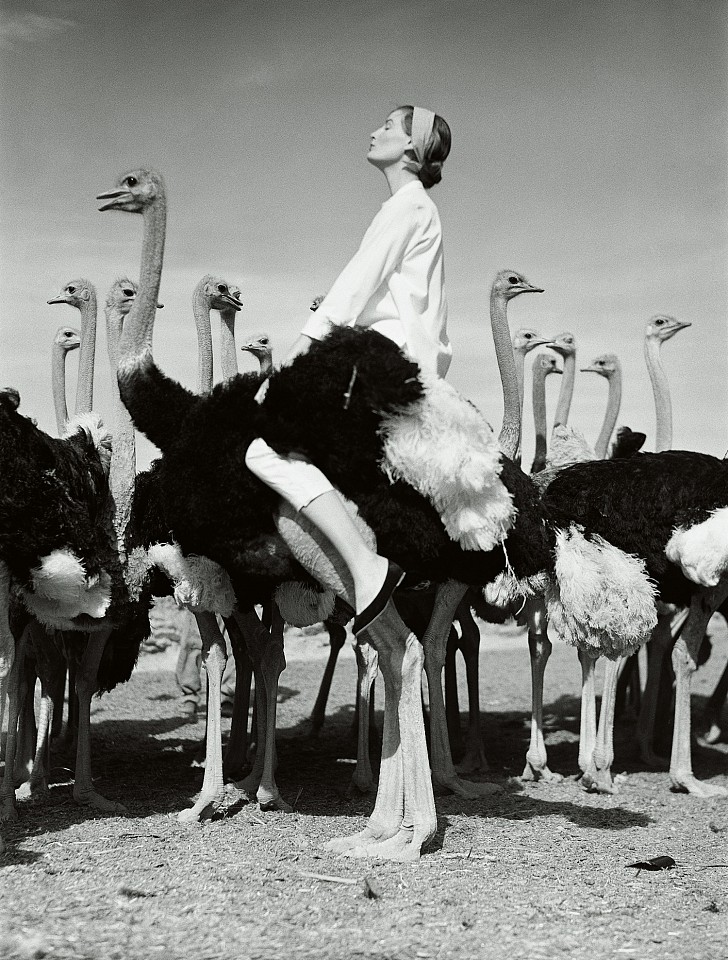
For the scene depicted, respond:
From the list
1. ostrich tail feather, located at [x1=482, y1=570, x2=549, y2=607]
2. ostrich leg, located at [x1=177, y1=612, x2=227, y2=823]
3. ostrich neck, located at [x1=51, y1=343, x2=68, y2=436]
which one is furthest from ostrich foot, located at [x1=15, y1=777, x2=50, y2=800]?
ostrich neck, located at [x1=51, y1=343, x2=68, y2=436]

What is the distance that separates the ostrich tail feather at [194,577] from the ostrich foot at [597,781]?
8.82 feet

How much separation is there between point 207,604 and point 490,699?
7.10 m

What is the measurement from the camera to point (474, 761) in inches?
322

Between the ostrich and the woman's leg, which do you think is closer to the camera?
the woman's leg

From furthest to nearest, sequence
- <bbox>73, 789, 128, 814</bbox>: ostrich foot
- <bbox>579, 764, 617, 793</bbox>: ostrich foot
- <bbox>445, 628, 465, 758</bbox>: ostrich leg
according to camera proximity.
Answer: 1. <bbox>445, 628, 465, 758</bbox>: ostrich leg
2. <bbox>579, 764, 617, 793</bbox>: ostrich foot
3. <bbox>73, 789, 128, 814</bbox>: ostrich foot

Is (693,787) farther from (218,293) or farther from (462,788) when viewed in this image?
(218,293)

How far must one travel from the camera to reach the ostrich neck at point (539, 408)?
10.3m

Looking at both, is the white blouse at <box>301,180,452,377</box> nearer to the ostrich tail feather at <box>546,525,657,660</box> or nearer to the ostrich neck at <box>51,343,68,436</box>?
the ostrich tail feather at <box>546,525,657,660</box>

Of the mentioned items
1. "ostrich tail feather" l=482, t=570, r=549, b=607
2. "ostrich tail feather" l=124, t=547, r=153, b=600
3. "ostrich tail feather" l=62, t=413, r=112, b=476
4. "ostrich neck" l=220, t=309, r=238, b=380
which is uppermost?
"ostrich neck" l=220, t=309, r=238, b=380

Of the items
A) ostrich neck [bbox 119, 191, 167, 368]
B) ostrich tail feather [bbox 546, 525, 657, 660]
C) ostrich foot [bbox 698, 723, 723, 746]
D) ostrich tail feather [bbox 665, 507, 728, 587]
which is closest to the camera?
ostrich tail feather [bbox 546, 525, 657, 660]

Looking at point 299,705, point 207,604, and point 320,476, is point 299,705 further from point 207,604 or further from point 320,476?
point 320,476

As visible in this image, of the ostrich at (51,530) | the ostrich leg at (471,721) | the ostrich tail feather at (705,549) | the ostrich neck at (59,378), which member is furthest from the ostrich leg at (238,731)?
the ostrich tail feather at (705,549)

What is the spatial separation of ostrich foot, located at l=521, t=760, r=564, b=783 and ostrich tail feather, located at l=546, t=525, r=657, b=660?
174cm

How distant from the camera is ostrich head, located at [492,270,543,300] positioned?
9.40 metres
